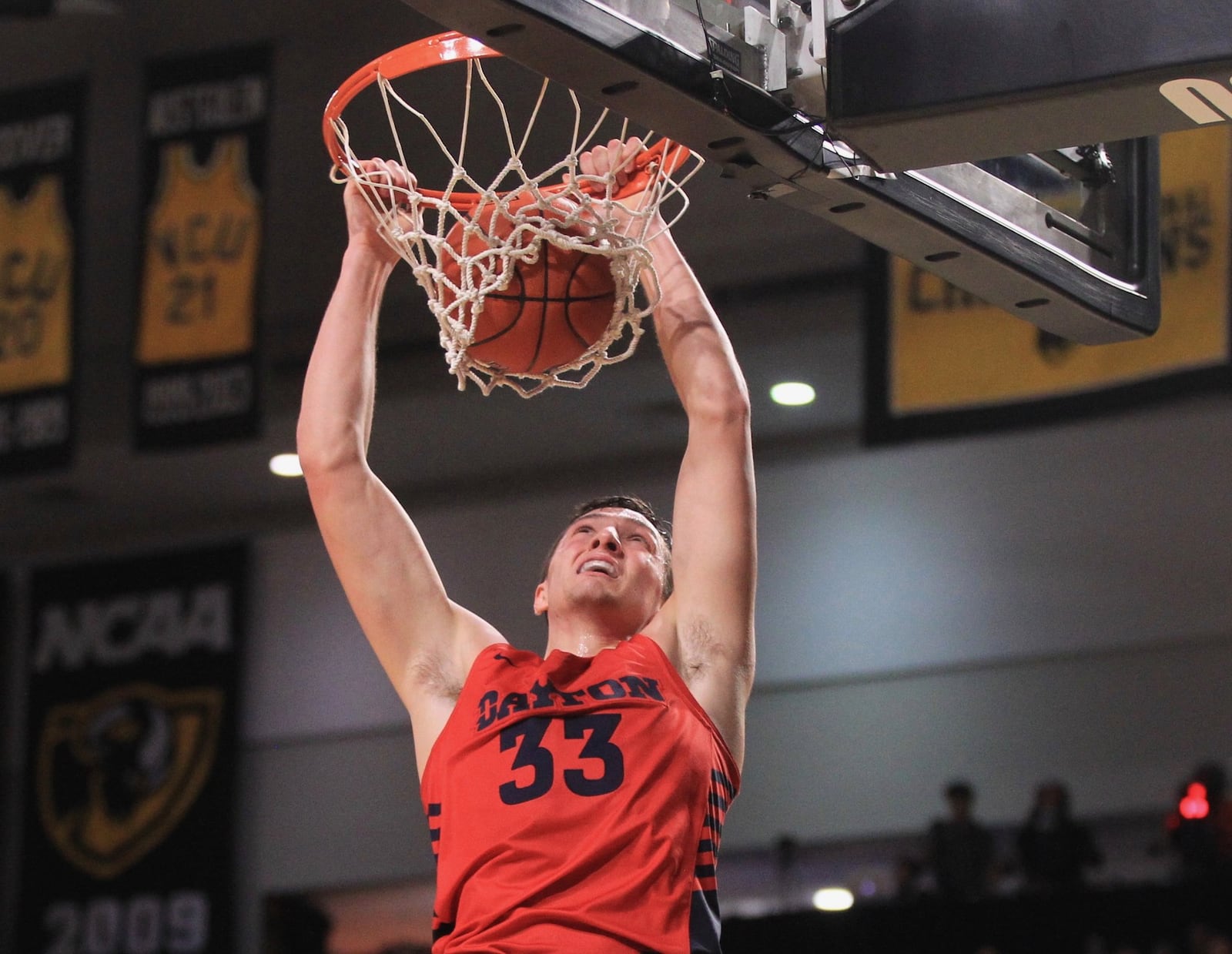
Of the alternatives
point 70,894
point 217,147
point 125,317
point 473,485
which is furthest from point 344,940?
point 217,147

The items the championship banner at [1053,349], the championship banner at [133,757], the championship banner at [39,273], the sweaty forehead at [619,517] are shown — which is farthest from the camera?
the championship banner at [133,757]

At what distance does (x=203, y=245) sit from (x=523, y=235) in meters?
5.11

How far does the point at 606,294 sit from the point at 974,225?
2.49 feet

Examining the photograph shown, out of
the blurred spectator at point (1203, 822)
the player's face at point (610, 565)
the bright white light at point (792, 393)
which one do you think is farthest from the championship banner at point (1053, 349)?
the player's face at point (610, 565)

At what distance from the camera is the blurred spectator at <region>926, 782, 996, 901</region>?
29.9ft

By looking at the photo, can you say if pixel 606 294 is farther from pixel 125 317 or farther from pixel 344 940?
pixel 344 940

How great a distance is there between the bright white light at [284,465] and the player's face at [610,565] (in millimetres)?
8310

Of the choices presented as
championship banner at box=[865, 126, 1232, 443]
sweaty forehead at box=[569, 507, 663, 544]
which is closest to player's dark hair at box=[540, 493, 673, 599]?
sweaty forehead at box=[569, 507, 663, 544]

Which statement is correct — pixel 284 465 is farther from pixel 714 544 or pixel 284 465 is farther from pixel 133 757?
pixel 714 544

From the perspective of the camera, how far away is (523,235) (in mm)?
3445

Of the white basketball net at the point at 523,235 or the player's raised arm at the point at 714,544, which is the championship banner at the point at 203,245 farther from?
the player's raised arm at the point at 714,544

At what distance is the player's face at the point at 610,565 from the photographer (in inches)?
133

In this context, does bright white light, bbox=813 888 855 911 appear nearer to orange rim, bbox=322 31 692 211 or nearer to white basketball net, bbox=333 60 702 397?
white basketball net, bbox=333 60 702 397

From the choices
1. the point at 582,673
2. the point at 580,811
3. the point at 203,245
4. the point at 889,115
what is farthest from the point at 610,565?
the point at 203,245
